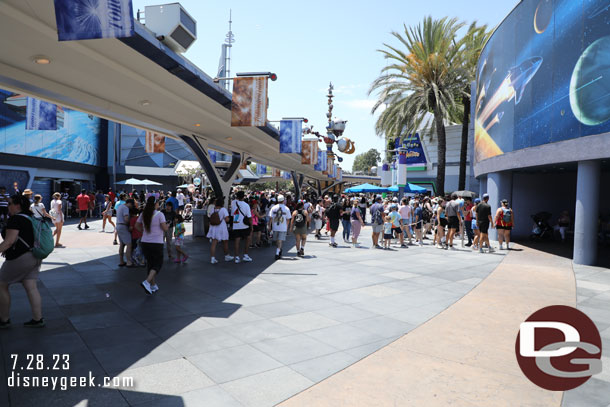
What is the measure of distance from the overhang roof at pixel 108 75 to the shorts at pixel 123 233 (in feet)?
11.5

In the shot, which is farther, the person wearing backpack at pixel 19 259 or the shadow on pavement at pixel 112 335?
the person wearing backpack at pixel 19 259

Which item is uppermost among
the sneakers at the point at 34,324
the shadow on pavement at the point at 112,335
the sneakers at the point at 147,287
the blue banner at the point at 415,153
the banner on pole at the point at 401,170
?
the blue banner at the point at 415,153

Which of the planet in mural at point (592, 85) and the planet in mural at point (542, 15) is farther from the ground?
the planet in mural at point (542, 15)

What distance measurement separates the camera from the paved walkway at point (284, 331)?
12.2 ft

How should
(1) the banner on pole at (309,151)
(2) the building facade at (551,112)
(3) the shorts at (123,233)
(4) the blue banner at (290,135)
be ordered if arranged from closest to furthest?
(3) the shorts at (123,233), (2) the building facade at (551,112), (4) the blue banner at (290,135), (1) the banner on pole at (309,151)

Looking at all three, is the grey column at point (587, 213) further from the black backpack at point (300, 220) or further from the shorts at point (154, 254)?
the shorts at point (154, 254)

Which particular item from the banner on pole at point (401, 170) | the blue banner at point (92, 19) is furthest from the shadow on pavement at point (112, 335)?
the banner on pole at point (401, 170)

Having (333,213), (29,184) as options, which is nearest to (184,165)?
(29,184)

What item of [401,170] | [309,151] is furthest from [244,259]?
[401,170]

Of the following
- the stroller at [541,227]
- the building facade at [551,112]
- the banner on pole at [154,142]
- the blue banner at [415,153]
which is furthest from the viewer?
the blue banner at [415,153]

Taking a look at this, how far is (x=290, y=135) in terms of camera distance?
699 inches

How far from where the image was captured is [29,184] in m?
25.8

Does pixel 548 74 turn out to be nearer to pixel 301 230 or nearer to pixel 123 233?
pixel 301 230

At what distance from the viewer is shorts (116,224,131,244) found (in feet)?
29.7
